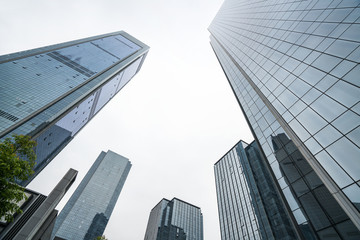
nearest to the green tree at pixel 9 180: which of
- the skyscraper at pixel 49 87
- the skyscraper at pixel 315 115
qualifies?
the skyscraper at pixel 315 115

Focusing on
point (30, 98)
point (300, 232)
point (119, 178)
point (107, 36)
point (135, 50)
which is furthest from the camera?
point (119, 178)

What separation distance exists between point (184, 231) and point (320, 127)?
11794 centimetres

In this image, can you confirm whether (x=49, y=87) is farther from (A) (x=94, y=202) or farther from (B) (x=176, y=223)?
(A) (x=94, y=202)

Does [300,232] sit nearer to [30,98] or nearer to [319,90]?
[319,90]

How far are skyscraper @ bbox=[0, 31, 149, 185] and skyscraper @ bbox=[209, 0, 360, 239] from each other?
53434 mm

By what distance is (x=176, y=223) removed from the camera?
10612cm

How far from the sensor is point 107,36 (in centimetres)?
→ 10119

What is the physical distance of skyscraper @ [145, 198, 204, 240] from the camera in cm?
10138

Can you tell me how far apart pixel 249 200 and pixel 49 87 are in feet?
270

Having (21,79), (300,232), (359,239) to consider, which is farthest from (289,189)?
(21,79)

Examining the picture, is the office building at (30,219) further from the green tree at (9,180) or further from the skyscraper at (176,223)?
the skyscraper at (176,223)

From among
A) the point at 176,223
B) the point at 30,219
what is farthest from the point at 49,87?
the point at 176,223

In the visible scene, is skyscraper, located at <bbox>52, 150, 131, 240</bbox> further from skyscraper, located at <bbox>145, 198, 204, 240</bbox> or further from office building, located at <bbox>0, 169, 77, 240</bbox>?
office building, located at <bbox>0, 169, 77, 240</bbox>

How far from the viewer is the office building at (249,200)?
4200 cm
